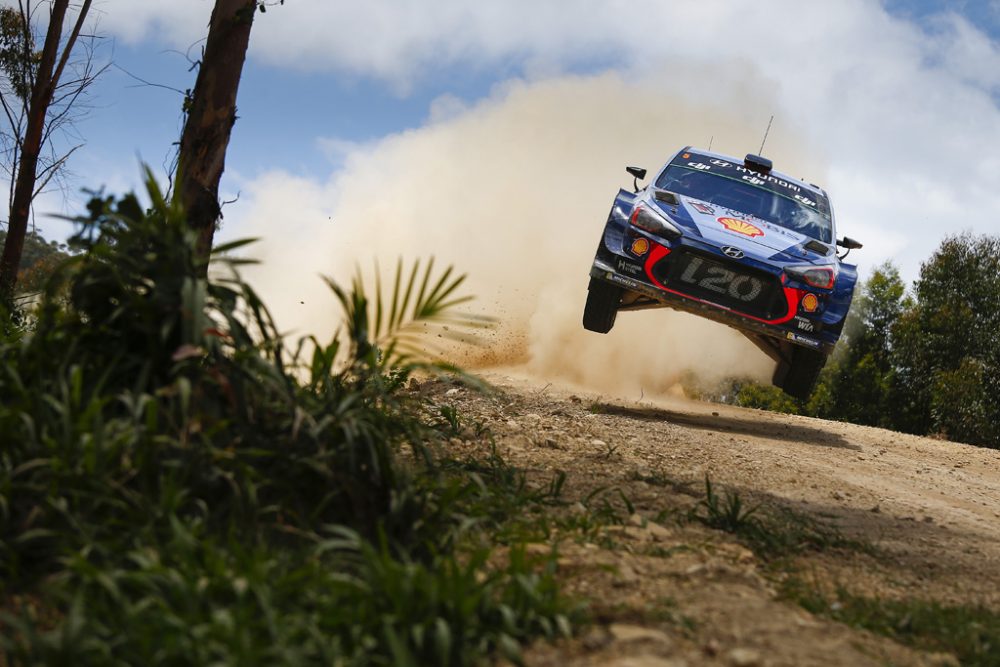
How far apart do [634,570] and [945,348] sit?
39.2m

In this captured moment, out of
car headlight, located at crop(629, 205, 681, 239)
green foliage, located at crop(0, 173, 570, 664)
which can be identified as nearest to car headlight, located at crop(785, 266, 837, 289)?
car headlight, located at crop(629, 205, 681, 239)

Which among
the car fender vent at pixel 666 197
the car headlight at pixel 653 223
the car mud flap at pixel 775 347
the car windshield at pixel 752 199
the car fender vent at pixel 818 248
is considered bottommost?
the car mud flap at pixel 775 347

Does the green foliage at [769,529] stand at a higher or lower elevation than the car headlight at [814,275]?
lower

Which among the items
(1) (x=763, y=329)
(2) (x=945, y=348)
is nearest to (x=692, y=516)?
(1) (x=763, y=329)

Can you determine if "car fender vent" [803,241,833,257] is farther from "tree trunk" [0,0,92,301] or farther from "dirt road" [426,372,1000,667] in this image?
"tree trunk" [0,0,92,301]

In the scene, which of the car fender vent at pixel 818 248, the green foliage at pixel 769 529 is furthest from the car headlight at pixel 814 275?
the green foliage at pixel 769 529

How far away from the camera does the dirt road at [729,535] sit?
3094 mm

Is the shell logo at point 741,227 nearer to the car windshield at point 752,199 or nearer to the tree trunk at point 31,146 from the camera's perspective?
the car windshield at point 752,199

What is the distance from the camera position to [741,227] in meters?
8.99

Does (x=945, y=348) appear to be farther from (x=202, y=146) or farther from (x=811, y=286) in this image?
(x=202, y=146)

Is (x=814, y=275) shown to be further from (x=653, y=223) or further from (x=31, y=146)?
(x=31, y=146)

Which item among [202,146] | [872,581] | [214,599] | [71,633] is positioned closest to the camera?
[71,633]

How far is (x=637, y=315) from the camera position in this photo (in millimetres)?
14422

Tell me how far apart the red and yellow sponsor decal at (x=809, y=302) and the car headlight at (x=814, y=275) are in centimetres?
10
